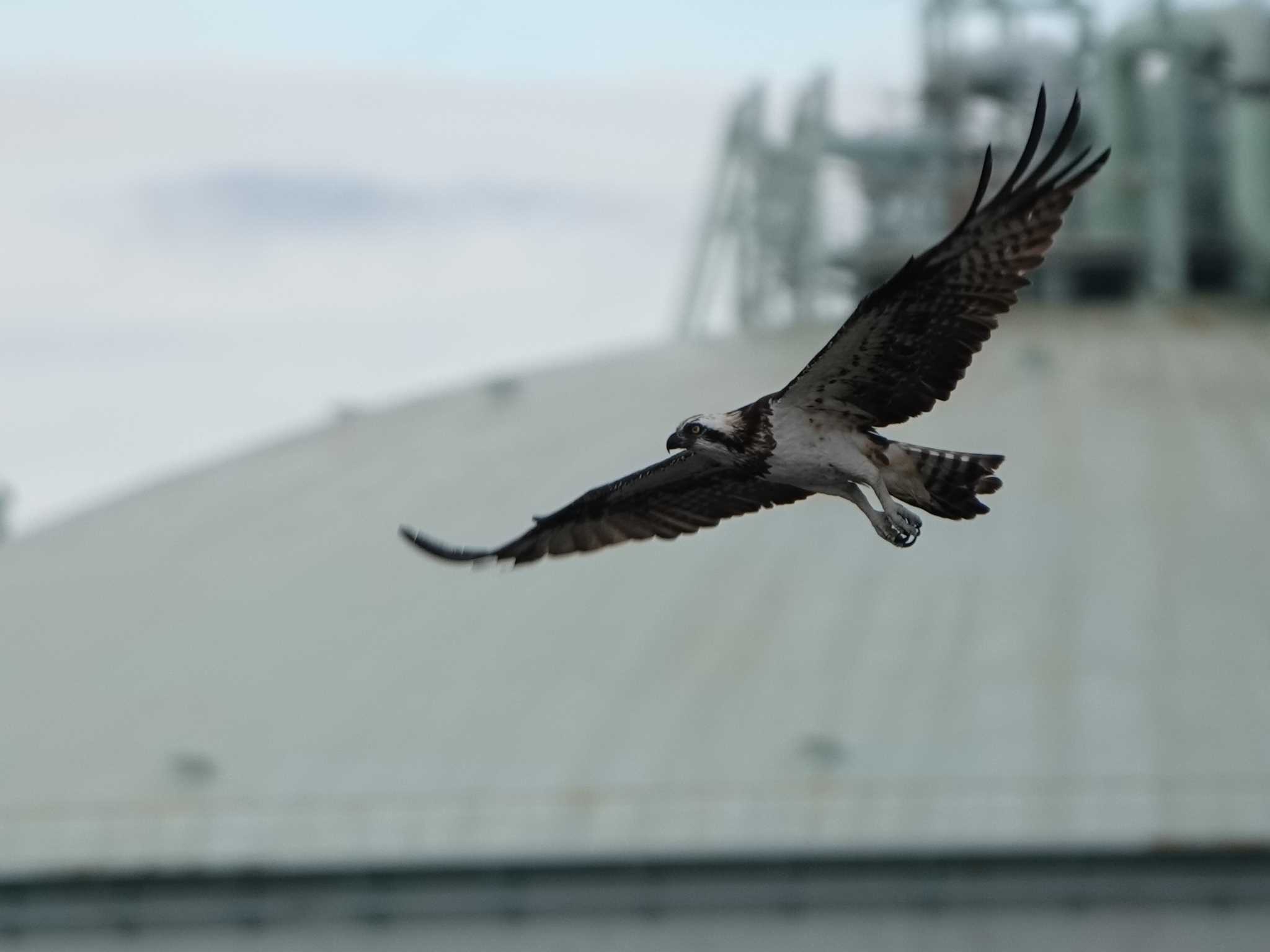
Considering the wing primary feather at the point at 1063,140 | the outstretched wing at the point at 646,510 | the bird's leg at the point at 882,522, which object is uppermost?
the wing primary feather at the point at 1063,140

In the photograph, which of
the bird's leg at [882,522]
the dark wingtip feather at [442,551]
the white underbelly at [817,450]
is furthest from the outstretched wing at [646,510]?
the white underbelly at [817,450]

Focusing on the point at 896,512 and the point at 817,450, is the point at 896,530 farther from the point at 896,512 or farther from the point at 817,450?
the point at 817,450

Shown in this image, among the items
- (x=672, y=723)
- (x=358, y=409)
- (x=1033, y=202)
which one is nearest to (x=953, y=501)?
(x=1033, y=202)

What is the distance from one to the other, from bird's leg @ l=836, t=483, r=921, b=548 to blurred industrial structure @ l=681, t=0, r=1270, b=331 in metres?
30.1

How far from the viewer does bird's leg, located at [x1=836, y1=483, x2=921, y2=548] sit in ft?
49.8

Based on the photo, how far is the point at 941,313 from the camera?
50.5ft

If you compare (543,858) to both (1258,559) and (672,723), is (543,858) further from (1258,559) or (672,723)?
(1258,559)

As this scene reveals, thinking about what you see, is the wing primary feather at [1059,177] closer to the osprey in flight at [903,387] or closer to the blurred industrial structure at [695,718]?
the osprey in flight at [903,387]

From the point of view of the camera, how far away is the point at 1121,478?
39000mm

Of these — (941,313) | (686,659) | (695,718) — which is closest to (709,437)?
(941,313)

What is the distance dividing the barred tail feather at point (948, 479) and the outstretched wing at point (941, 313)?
0.26 metres

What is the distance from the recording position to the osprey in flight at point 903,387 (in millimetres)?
15289

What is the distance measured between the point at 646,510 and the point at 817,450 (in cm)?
286

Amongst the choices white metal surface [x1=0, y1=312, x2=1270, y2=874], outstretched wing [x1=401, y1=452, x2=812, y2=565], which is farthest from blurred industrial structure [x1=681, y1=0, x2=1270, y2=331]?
outstretched wing [x1=401, y1=452, x2=812, y2=565]
